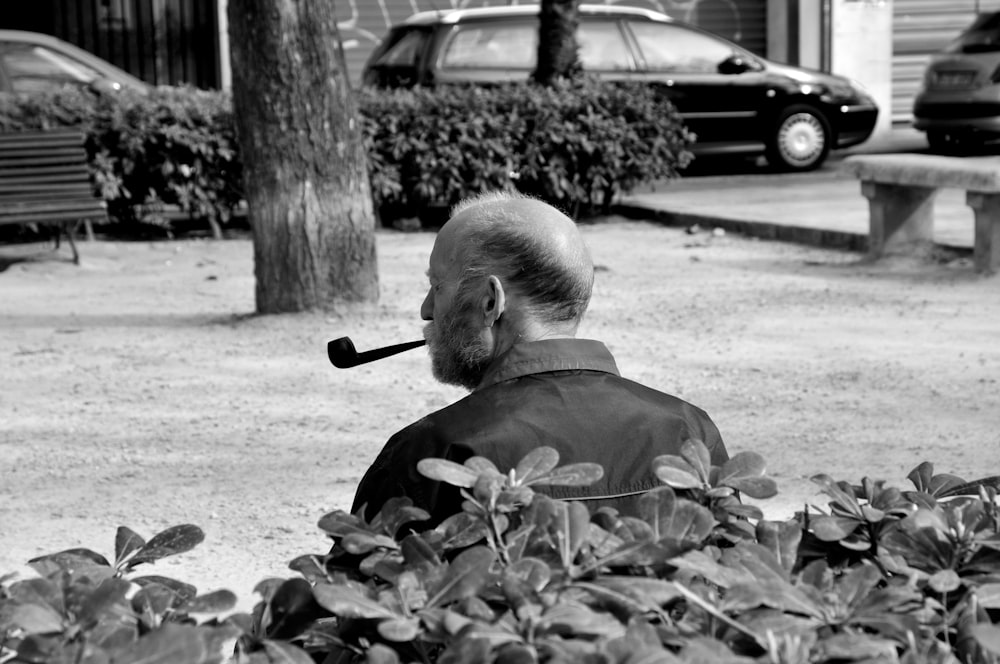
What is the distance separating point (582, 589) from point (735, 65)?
13.4 m

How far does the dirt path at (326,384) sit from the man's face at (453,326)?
5.50 ft

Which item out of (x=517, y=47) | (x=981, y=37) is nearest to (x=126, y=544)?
(x=517, y=47)

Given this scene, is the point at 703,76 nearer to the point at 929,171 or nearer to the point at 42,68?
the point at 929,171

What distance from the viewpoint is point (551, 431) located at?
2.14m

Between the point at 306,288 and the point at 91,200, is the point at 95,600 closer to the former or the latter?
the point at 306,288

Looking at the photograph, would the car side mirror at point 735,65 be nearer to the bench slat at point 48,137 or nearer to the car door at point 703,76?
the car door at point 703,76

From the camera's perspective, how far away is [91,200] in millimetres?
9961

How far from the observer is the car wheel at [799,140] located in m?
14.9

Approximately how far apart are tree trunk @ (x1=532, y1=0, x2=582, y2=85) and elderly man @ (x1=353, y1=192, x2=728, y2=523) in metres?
10.2

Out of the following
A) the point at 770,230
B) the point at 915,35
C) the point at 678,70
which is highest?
the point at 915,35

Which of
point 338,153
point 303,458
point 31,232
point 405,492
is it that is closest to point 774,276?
point 338,153

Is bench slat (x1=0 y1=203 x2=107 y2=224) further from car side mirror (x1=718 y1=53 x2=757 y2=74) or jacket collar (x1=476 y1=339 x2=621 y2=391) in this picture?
jacket collar (x1=476 y1=339 x2=621 y2=391)

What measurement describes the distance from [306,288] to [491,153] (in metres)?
4.13

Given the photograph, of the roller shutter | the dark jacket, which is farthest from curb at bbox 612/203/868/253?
the roller shutter
